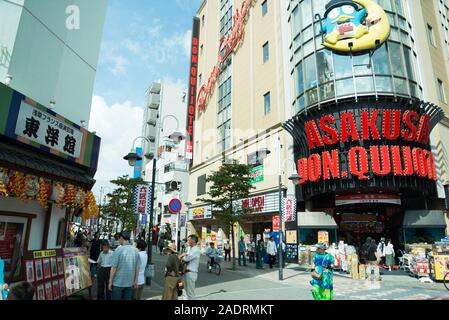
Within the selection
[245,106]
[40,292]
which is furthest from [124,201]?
[40,292]

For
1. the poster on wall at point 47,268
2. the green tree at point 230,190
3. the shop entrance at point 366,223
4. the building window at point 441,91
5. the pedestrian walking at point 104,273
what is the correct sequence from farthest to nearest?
the building window at point 441,91
the shop entrance at point 366,223
the green tree at point 230,190
the pedestrian walking at point 104,273
the poster on wall at point 47,268

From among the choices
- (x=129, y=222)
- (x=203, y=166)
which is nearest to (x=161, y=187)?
(x=129, y=222)

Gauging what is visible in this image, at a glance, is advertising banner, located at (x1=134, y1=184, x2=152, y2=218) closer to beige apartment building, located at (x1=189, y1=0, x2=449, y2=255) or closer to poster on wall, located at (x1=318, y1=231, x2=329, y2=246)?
beige apartment building, located at (x1=189, y1=0, x2=449, y2=255)

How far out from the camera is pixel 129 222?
140 feet

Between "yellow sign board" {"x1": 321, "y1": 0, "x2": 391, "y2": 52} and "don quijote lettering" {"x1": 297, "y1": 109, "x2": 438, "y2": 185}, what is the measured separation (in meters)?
4.86

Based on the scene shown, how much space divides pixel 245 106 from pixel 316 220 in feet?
46.0

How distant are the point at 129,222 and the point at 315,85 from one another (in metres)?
32.1

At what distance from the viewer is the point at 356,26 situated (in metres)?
20.8

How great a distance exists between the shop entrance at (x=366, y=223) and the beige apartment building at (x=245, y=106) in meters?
5.80

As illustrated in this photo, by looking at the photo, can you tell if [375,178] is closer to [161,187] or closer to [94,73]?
[94,73]

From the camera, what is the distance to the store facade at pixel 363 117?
61.8 ft

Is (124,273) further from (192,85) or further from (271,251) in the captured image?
(192,85)

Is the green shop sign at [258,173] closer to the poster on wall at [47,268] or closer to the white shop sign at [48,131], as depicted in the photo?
the white shop sign at [48,131]

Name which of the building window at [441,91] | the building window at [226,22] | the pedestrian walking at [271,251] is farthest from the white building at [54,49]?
the building window at [226,22]
